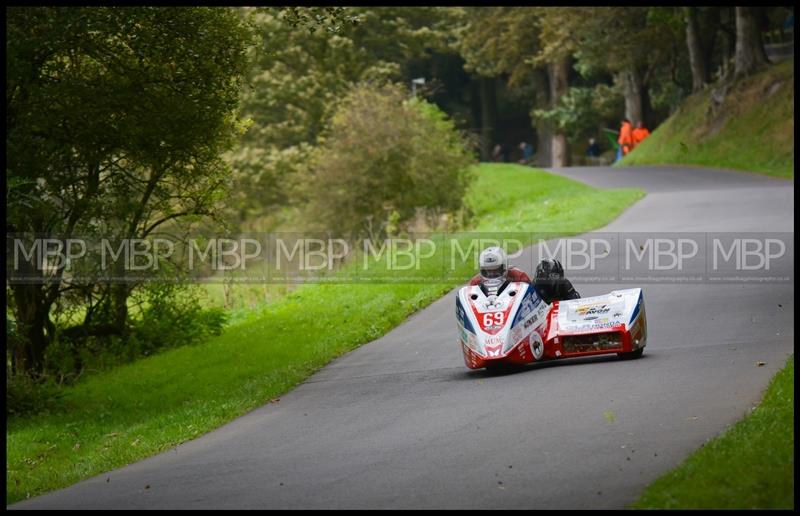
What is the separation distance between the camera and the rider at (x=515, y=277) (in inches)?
630

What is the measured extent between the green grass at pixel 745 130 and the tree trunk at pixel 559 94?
1246 cm

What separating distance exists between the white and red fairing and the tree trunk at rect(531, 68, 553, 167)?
52.3 metres

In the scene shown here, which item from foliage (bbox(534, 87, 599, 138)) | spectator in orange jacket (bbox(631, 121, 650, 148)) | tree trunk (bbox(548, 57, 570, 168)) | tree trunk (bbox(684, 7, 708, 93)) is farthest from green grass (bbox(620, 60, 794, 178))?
tree trunk (bbox(548, 57, 570, 168))

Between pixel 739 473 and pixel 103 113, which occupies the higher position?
pixel 103 113

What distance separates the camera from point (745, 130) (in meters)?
46.7

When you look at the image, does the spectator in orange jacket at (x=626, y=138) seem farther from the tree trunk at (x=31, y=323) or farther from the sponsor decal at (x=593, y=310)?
the sponsor decal at (x=593, y=310)

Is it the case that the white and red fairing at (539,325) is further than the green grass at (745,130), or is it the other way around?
the green grass at (745,130)

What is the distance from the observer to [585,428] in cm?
1220

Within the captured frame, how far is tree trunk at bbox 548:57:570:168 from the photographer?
6494 centimetres

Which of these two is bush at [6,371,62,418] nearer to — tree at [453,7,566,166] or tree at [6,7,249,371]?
tree at [6,7,249,371]

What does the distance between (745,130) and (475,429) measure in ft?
120

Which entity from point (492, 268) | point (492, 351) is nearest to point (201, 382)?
point (492, 268)

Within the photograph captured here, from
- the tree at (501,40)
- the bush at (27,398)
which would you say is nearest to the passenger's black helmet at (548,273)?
the bush at (27,398)

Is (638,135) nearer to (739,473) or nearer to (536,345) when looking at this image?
(536,345)
